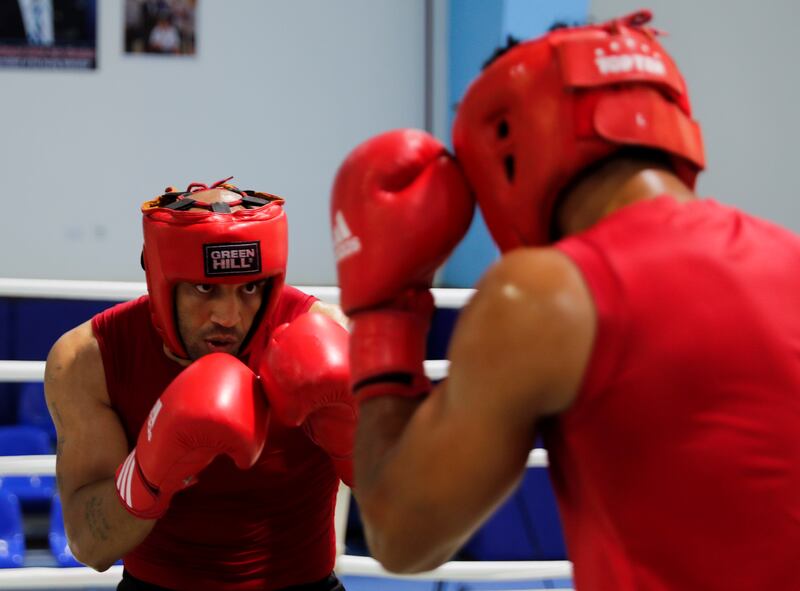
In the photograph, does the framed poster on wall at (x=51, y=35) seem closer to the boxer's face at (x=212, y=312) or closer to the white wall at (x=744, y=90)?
the white wall at (x=744, y=90)

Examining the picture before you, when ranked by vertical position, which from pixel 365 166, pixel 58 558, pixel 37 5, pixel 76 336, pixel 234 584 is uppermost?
pixel 37 5

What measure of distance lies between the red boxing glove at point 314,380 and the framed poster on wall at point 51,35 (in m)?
3.88

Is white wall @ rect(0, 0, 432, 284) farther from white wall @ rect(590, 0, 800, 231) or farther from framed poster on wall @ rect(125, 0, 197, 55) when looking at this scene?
white wall @ rect(590, 0, 800, 231)

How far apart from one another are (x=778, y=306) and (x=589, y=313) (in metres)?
0.18

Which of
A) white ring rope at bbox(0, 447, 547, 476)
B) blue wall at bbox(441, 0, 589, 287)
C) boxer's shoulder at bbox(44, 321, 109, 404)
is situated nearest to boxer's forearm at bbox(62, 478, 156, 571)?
boxer's shoulder at bbox(44, 321, 109, 404)

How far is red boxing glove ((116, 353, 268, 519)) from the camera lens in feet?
4.49

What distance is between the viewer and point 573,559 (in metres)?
0.91

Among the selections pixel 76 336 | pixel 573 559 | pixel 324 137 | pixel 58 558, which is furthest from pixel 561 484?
pixel 324 137

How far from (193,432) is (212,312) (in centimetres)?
26

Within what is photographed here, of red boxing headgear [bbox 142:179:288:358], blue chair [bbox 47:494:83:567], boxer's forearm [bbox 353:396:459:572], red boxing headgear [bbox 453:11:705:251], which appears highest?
red boxing headgear [bbox 453:11:705:251]

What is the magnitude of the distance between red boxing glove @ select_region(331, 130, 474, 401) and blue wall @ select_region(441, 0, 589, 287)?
316 cm

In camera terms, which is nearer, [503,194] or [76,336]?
[503,194]

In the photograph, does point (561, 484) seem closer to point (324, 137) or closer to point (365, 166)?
point (365, 166)

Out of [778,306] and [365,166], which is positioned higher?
[365,166]
